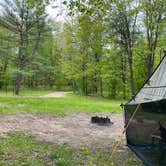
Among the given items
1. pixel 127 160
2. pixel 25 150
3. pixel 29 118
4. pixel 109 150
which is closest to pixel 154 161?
pixel 127 160

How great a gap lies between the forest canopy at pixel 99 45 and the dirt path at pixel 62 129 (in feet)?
23.3

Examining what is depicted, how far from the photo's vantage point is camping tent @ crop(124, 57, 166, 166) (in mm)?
4113

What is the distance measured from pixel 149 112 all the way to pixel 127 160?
111cm

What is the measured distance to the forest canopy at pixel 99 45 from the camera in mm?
17484

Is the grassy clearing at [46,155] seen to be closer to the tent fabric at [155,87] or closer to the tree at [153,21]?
the tent fabric at [155,87]

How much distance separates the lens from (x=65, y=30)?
2512 centimetres

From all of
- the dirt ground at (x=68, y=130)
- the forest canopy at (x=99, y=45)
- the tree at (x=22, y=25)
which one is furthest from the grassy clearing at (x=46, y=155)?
the tree at (x=22, y=25)

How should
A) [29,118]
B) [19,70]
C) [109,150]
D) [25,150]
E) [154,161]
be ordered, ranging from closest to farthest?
[154,161] → [25,150] → [109,150] → [29,118] → [19,70]

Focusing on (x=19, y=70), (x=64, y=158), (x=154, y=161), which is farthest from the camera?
(x=19, y=70)

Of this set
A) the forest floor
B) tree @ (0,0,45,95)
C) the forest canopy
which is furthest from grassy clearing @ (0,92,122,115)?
tree @ (0,0,45,95)

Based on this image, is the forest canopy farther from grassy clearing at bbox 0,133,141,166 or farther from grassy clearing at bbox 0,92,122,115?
grassy clearing at bbox 0,133,141,166

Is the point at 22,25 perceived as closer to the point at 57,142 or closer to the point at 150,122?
the point at 57,142

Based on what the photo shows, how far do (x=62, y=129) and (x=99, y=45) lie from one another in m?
15.7

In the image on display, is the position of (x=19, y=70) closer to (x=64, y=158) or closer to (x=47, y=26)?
(x=47, y=26)
